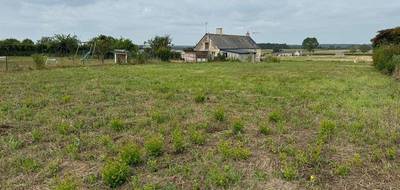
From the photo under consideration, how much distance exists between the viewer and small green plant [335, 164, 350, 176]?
4.19 m

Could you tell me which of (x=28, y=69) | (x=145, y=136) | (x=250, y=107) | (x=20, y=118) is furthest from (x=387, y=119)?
(x=28, y=69)

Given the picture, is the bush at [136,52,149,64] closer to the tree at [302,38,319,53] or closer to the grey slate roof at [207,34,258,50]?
the grey slate roof at [207,34,258,50]

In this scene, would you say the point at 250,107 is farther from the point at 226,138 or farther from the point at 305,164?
the point at 305,164

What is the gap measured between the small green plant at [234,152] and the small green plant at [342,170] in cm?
110

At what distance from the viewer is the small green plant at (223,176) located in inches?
153

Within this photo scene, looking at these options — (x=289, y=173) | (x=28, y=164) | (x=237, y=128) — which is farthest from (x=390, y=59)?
(x=28, y=164)

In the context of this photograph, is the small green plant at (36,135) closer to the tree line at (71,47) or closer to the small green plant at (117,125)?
the small green plant at (117,125)

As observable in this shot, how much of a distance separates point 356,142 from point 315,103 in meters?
3.77

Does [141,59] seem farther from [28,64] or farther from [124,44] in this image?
[124,44]

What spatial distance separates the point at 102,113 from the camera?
25.2 feet

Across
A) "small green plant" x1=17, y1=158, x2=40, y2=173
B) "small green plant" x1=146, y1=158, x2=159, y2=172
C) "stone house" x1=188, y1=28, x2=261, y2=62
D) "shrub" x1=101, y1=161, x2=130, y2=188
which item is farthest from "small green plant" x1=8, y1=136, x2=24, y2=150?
"stone house" x1=188, y1=28, x2=261, y2=62

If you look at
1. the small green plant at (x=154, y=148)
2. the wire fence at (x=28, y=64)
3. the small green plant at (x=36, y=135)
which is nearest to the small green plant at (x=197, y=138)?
the small green plant at (x=154, y=148)

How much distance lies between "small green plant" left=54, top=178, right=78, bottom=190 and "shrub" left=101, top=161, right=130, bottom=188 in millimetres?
314

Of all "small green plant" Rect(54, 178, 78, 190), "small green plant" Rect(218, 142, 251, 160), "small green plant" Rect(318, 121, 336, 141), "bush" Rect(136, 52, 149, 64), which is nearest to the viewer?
"small green plant" Rect(54, 178, 78, 190)
